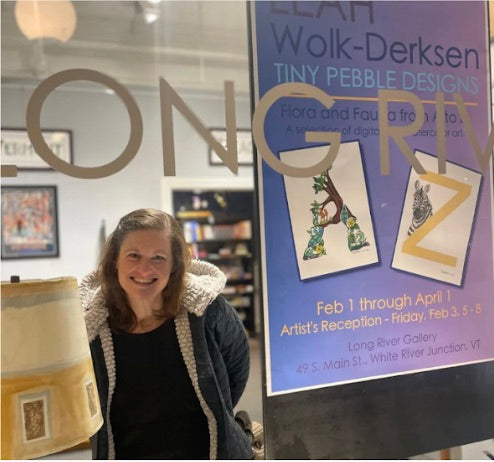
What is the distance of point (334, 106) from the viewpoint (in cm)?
166

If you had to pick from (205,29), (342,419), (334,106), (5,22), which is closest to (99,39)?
(205,29)

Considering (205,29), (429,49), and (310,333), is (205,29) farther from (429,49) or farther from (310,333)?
(310,333)

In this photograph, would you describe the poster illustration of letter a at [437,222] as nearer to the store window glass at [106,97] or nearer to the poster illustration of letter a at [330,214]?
the poster illustration of letter a at [330,214]

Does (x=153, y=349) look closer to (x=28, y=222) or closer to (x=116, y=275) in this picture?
(x=116, y=275)

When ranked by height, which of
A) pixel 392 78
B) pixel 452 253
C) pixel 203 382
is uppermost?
pixel 392 78

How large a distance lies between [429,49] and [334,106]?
1.35ft

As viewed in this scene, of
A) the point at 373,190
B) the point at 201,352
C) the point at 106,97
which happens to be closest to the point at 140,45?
the point at 106,97

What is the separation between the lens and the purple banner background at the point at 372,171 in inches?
63.4

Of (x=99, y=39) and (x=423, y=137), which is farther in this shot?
(x=99, y=39)

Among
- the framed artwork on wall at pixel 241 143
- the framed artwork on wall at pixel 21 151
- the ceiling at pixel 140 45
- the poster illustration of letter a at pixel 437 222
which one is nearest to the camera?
the framed artwork on wall at pixel 21 151

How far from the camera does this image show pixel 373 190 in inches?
67.4

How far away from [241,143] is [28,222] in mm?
891

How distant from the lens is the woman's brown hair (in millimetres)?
1336

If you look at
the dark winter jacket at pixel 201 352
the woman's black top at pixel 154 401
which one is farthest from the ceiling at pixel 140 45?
the woman's black top at pixel 154 401
